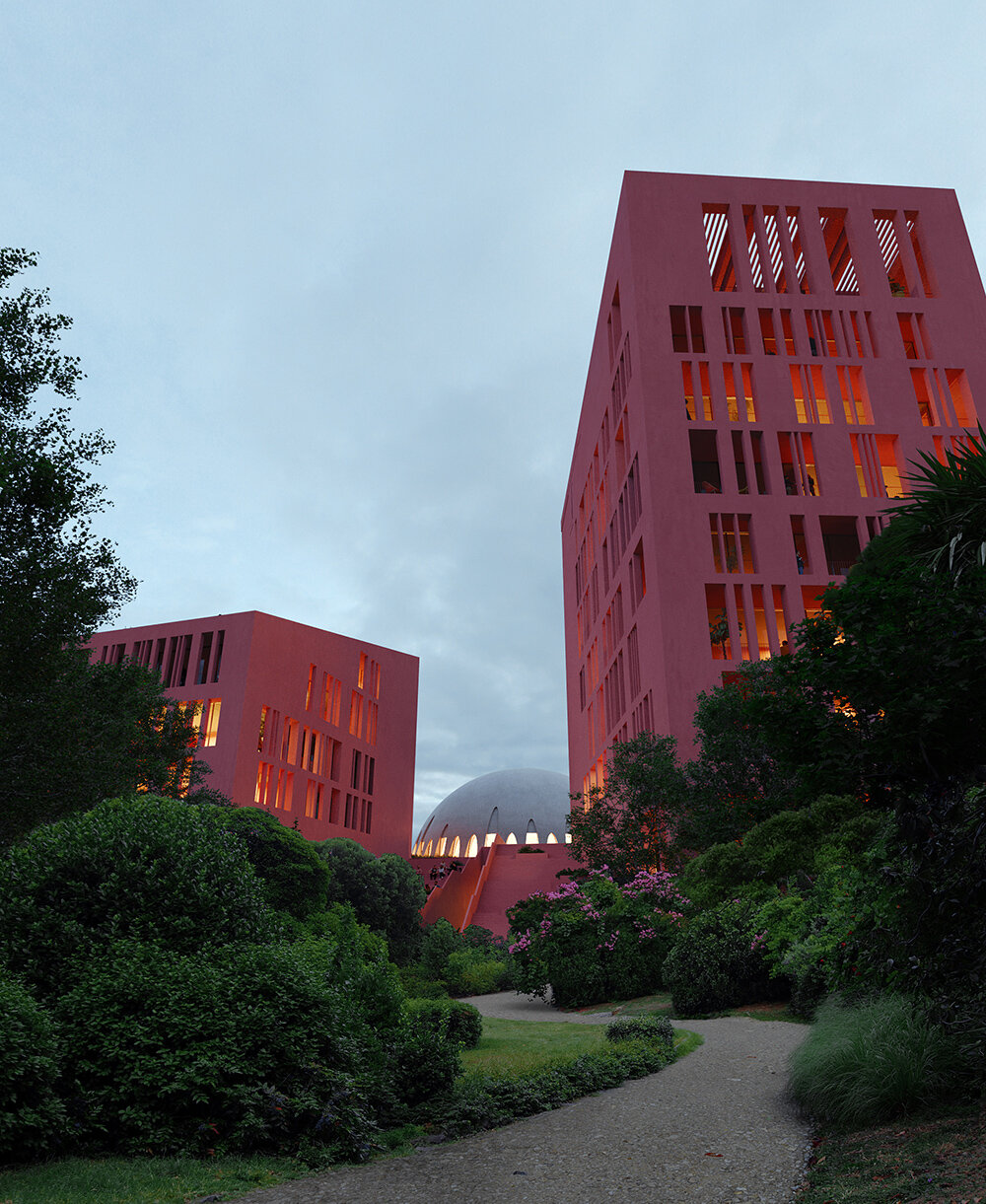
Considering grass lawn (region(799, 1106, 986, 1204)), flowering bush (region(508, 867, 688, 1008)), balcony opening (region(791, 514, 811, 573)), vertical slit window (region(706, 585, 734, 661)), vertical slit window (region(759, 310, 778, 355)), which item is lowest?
grass lawn (region(799, 1106, 986, 1204))

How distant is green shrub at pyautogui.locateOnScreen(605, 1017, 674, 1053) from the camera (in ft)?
37.8

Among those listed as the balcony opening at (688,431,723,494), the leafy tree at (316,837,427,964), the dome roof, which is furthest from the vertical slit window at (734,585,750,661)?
the dome roof

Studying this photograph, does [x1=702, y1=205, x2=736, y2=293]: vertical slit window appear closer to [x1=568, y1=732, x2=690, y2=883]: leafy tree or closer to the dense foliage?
[x1=568, y1=732, x2=690, y2=883]: leafy tree

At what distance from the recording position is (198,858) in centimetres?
842

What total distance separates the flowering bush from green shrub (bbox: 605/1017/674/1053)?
24.3ft

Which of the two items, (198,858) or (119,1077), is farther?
(198,858)

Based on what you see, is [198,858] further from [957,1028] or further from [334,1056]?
[957,1028]

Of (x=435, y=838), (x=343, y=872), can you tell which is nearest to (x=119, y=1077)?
(x=343, y=872)

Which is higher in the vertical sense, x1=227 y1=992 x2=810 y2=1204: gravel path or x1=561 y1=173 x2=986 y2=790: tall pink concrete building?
x1=561 y1=173 x2=986 y2=790: tall pink concrete building

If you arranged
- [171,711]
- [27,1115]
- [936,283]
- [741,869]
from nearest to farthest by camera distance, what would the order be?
[27,1115] → [741,869] → [171,711] → [936,283]

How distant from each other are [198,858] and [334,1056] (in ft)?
7.91

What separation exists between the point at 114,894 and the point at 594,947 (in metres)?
14.3

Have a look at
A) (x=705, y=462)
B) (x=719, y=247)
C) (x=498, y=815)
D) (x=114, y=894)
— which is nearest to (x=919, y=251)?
(x=719, y=247)

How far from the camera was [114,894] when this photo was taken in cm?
789
